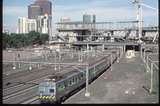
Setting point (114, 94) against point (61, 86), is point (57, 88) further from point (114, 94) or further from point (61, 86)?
point (114, 94)

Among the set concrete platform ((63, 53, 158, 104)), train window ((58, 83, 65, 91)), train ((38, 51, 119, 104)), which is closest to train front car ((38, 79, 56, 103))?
train ((38, 51, 119, 104))

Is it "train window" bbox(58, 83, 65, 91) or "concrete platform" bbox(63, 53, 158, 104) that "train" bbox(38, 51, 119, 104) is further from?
"concrete platform" bbox(63, 53, 158, 104)

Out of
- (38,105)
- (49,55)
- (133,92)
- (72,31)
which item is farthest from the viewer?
(72,31)

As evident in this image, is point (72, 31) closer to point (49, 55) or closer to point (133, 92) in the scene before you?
point (49, 55)

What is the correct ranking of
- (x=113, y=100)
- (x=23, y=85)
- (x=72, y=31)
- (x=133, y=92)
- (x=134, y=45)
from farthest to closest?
(x=72, y=31)
(x=134, y=45)
(x=23, y=85)
(x=133, y=92)
(x=113, y=100)

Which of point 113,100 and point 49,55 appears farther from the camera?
point 49,55

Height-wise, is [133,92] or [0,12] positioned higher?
[0,12]

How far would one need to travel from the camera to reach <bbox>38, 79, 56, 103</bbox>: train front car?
119 feet

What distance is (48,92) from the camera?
120 feet

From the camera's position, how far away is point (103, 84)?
55938mm

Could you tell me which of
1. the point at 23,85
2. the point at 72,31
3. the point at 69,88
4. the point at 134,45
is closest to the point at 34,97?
the point at 69,88

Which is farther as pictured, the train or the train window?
the train window

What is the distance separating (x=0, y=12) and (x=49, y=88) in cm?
1101

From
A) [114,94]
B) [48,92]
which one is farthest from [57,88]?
[114,94]
